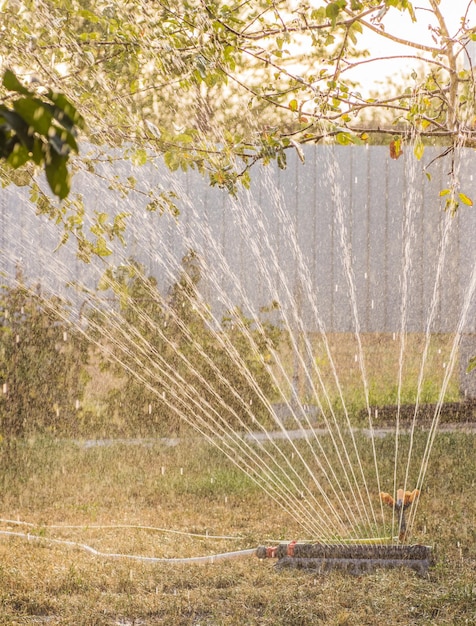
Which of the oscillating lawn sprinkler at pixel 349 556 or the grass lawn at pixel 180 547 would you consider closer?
the grass lawn at pixel 180 547

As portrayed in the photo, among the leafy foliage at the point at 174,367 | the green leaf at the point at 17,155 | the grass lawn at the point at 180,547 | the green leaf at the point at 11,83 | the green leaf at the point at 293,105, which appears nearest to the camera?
the green leaf at the point at 11,83

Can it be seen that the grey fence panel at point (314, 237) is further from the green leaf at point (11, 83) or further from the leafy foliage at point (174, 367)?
the green leaf at point (11, 83)

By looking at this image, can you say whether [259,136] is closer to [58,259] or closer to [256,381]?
[256,381]

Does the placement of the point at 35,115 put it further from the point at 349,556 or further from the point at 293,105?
the point at 349,556

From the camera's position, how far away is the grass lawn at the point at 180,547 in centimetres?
278

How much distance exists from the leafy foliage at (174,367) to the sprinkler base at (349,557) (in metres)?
2.68

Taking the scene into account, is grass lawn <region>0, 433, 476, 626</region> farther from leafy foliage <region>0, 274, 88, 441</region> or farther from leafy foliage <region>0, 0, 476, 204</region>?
leafy foliage <region>0, 0, 476, 204</region>

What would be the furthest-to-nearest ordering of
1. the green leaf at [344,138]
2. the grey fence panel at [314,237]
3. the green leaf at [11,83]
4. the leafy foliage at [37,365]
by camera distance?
the grey fence panel at [314,237], the leafy foliage at [37,365], the green leaf at [344,138], the green leaf at [11,83]

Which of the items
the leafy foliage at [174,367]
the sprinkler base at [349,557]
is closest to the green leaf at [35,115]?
the sprinkler base at [349,557]

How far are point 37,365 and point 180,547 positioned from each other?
2.48m

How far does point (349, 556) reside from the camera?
3258 mm

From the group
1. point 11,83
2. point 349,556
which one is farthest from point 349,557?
point 11,83

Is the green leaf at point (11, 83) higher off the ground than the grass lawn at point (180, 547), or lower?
higher

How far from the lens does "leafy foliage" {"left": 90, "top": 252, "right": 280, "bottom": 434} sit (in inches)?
241
